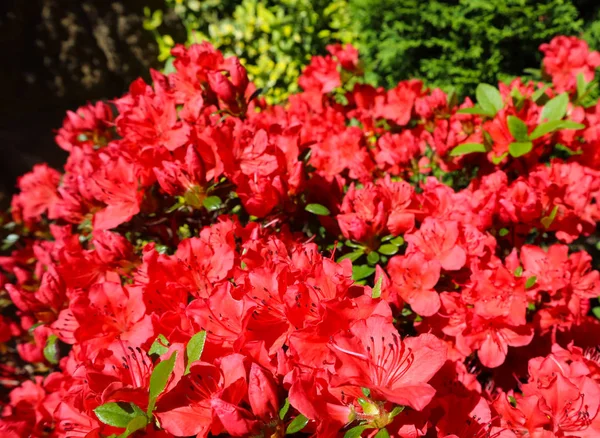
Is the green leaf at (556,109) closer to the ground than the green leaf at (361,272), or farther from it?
farther from it

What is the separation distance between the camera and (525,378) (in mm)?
1445

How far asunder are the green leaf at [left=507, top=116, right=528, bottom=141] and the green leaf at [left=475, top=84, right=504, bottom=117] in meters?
0.16

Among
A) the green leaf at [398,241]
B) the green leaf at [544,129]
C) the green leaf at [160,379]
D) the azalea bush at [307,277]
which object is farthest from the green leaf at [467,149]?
the green leaf at [160,379]

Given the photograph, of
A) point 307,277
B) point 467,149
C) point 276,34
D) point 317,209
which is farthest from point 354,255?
point 276,34

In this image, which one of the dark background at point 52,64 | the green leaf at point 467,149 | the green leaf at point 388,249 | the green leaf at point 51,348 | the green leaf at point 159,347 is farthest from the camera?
the dark background at point 52,64

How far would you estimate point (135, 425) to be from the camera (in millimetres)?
778

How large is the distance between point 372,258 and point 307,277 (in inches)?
15.8

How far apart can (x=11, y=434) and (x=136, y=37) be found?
10.6 ft

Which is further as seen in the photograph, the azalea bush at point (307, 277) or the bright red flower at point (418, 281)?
the bright red flower at point (418, 281)

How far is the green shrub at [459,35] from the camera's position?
279cm

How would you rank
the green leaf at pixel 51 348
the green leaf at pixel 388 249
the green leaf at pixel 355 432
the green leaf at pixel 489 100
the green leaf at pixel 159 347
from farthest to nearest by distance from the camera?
the green leaf at pixel 489 100 → the green leaf at pixel 51 348 → the green leaf at pixel 388 249 → the green leaf at pixel 159 347 → the green leaf at pixel 355 432

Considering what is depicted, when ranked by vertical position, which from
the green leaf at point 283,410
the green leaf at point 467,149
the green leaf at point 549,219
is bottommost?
the green leaf at point 549,219

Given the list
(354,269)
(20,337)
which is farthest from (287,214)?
(20,337)

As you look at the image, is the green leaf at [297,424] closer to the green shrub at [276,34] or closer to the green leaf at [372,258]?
the green leaf at [372,258]
